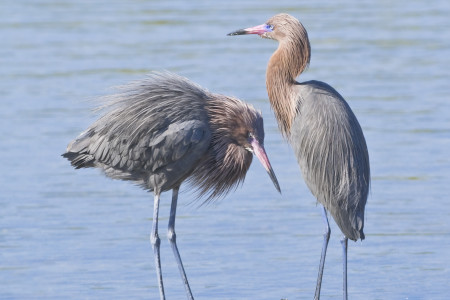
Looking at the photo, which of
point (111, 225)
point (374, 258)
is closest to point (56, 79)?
point (111, 225)

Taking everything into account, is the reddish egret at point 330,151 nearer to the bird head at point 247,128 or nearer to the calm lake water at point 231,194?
the bird head at point 247,128

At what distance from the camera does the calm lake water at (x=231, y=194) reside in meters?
7.75

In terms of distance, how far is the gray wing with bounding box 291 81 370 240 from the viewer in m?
7.09

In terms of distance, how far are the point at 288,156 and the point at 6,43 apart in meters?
7.32

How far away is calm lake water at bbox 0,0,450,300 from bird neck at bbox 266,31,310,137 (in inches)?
34.7

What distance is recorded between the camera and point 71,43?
16578 mm

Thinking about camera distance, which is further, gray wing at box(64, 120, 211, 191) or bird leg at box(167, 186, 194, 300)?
bird leg at box(167, 186, 194, 300)

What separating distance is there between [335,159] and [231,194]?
8.69 ft

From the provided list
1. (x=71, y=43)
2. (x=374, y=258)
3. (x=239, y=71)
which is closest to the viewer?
(x=374, y=258)

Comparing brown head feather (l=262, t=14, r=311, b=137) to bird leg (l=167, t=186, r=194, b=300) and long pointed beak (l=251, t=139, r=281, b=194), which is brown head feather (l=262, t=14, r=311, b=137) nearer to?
long pointed beak (l=251, t=139, r=281, b=194)

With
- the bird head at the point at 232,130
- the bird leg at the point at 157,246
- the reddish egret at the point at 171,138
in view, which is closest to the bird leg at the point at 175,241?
the reddish egret at the point at 171,138

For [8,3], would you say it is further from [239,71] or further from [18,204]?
[18,204]

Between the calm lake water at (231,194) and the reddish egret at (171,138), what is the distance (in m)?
0.38

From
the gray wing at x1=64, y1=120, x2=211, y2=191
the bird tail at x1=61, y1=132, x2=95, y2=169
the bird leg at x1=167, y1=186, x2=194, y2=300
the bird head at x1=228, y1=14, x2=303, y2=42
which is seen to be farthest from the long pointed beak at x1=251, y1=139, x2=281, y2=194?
the bird tail at x1=61, y1=132, x2=95, y2=169
